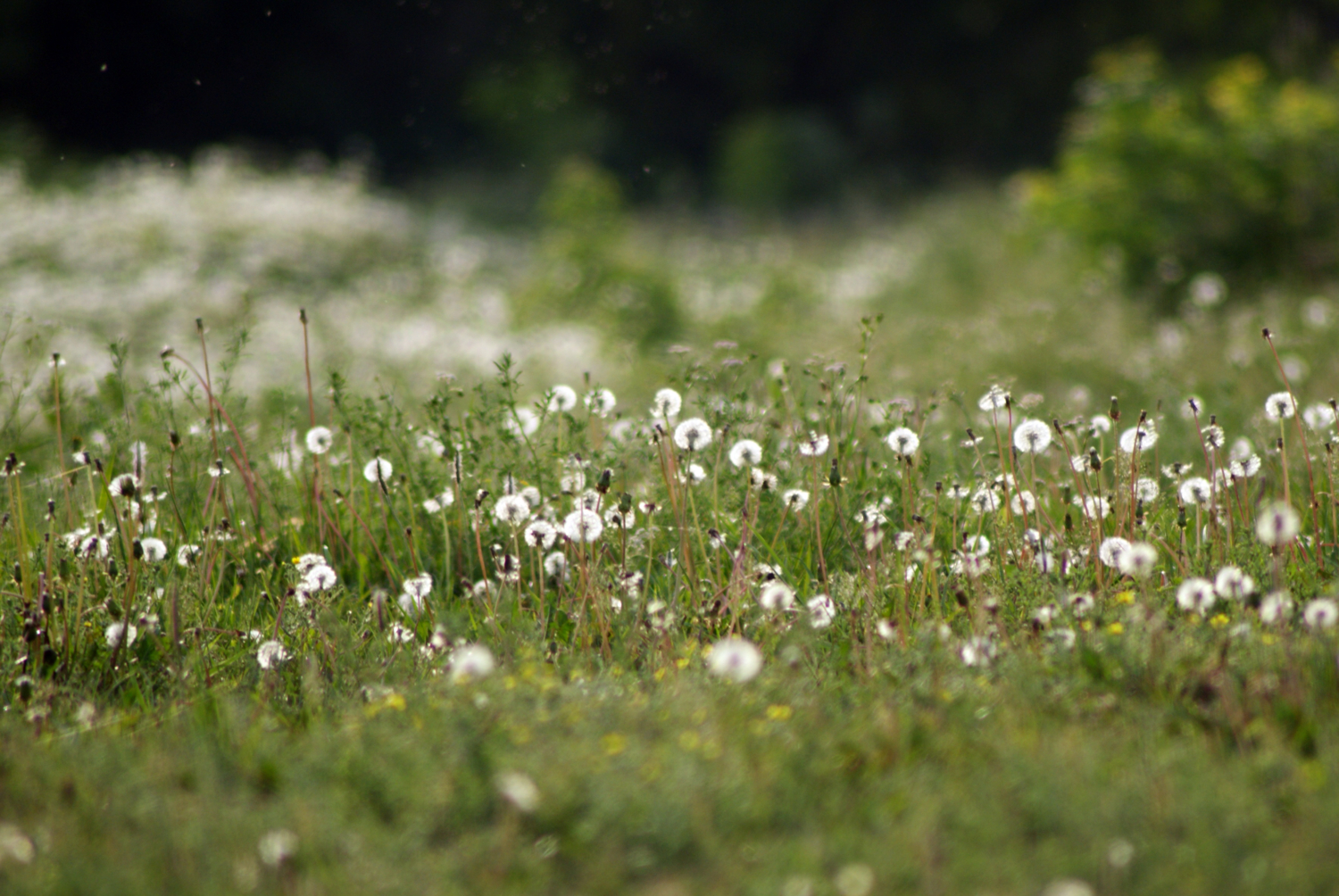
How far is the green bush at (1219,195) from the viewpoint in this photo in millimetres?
6348

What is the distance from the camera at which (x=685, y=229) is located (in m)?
14.1

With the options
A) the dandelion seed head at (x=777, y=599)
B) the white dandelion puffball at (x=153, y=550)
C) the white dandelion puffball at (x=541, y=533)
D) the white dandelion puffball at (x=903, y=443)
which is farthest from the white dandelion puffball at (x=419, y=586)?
the white dandelion puffball at (x=903, y=443)

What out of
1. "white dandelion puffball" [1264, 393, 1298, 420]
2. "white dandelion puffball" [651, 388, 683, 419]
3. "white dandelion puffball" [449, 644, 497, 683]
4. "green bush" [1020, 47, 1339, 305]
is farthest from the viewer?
"green bush" [1020, 47, 1339, 305]

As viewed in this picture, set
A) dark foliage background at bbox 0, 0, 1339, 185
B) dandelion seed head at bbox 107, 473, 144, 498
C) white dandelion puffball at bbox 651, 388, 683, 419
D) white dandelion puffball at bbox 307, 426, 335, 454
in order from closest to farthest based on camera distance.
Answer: dandelion seed head at bbox 107, 473, 144, 498 → white dandelion puffball at bbox 651, 388, 683, 419 → white dandelion puffball at bbox 307, 426, 335, 454 → dark foliage background at bbox 0, 0, 1339, 185

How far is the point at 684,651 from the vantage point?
2074 mm

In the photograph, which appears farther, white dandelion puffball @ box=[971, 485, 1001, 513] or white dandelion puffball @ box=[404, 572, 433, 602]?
white dandelion puffball @ box=[971, 485, 1001, 513]

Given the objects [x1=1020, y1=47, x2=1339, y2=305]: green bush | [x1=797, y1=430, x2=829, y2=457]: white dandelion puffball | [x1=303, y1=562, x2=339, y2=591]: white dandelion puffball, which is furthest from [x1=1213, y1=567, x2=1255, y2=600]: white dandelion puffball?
[x1=1020, y1=47, x2=1339, y2=305]: green bush

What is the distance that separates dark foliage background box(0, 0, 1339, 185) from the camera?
1988 centimetres

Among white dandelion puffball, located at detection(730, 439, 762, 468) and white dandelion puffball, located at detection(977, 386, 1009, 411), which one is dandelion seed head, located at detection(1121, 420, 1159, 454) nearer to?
white dandelion puffball, located at detection(977, 386, 1009, 411)

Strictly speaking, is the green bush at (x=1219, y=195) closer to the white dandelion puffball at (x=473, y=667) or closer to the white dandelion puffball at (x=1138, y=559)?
the white dandelion puffball at (x=1138, y=559)

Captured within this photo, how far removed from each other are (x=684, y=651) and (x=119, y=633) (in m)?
1.19

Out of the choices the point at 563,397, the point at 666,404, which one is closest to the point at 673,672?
the point at 666,404

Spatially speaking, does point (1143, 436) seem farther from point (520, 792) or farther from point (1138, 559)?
point (520, 792)

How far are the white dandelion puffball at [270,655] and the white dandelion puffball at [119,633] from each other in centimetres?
28
